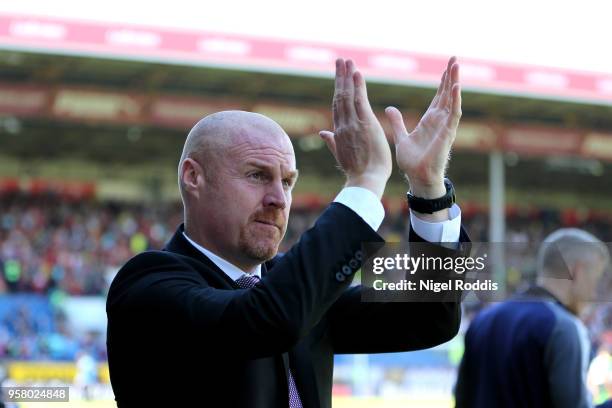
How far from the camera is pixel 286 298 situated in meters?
1.91

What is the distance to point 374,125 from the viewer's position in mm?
1966

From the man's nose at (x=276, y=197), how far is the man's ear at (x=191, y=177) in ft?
0.67

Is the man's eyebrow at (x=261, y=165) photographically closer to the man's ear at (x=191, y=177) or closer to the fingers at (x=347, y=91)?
the man's ear at (x=191, y=177)

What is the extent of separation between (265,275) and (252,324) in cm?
14

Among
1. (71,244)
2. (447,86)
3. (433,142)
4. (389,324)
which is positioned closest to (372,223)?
(433,142)

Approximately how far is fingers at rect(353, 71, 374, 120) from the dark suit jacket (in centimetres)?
20

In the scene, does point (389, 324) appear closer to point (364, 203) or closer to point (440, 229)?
point (440, 229)

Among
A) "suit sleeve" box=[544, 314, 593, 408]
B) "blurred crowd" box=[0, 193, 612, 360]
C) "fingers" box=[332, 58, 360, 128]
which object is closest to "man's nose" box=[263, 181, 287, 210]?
"fingers" box=[332, 58, 360, 128]

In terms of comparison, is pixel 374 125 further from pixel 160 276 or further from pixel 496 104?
pixel 496 104

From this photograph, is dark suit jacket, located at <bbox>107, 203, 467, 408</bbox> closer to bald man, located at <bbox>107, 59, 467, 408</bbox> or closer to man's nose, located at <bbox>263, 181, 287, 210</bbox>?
bald man, located at <bbox>107, 59, 467, 408</bbox>

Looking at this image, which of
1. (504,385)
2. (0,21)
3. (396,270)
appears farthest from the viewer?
(0,21)

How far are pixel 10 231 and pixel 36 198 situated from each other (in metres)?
2.55

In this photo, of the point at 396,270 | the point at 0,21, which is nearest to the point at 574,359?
the point at 396,270

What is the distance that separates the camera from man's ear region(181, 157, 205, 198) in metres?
2.32
